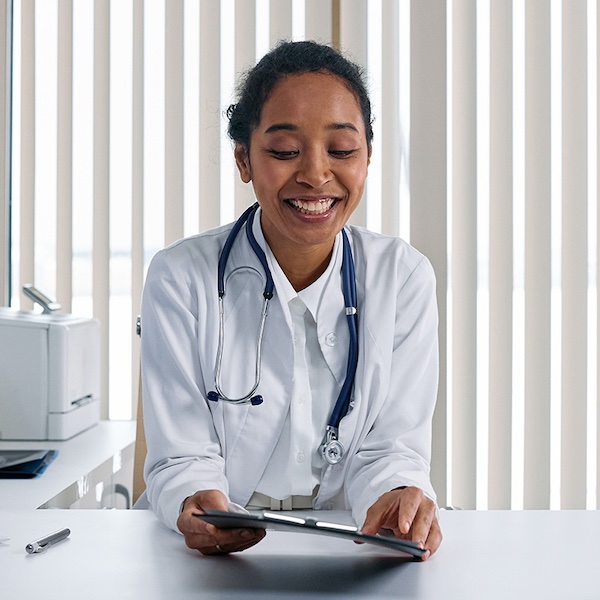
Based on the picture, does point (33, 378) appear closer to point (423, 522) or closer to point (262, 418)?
point (262, 418)

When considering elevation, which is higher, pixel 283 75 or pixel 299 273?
pixel 283 75

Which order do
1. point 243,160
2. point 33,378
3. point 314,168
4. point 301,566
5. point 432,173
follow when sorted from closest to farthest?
point 301,566
point 314,168
point 243,160
point 33,378
point 432,173

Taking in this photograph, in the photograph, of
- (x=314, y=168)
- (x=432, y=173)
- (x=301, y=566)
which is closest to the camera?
(x=301, y=566)

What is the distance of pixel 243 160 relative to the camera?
4.75 ft

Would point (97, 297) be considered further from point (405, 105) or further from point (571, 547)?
point (571, 547)

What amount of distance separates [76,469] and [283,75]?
1.02 metres

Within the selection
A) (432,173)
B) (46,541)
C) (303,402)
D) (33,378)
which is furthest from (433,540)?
(432,173)

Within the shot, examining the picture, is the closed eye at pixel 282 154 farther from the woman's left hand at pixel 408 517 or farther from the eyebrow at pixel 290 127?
the woman's left hand at pixel 408 517

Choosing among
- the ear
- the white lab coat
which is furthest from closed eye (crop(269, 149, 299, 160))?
the white lab coat

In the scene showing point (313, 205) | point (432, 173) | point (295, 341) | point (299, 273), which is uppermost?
point (432, 173)

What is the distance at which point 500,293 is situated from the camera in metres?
2.68

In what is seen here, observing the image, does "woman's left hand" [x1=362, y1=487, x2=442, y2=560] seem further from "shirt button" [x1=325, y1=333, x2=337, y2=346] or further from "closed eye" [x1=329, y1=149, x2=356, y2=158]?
"closed eye" [x1=329, y1=149, x2=356, y2=158]

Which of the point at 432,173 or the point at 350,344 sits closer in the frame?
the point at 350,344

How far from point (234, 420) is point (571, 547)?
0.55 meters
